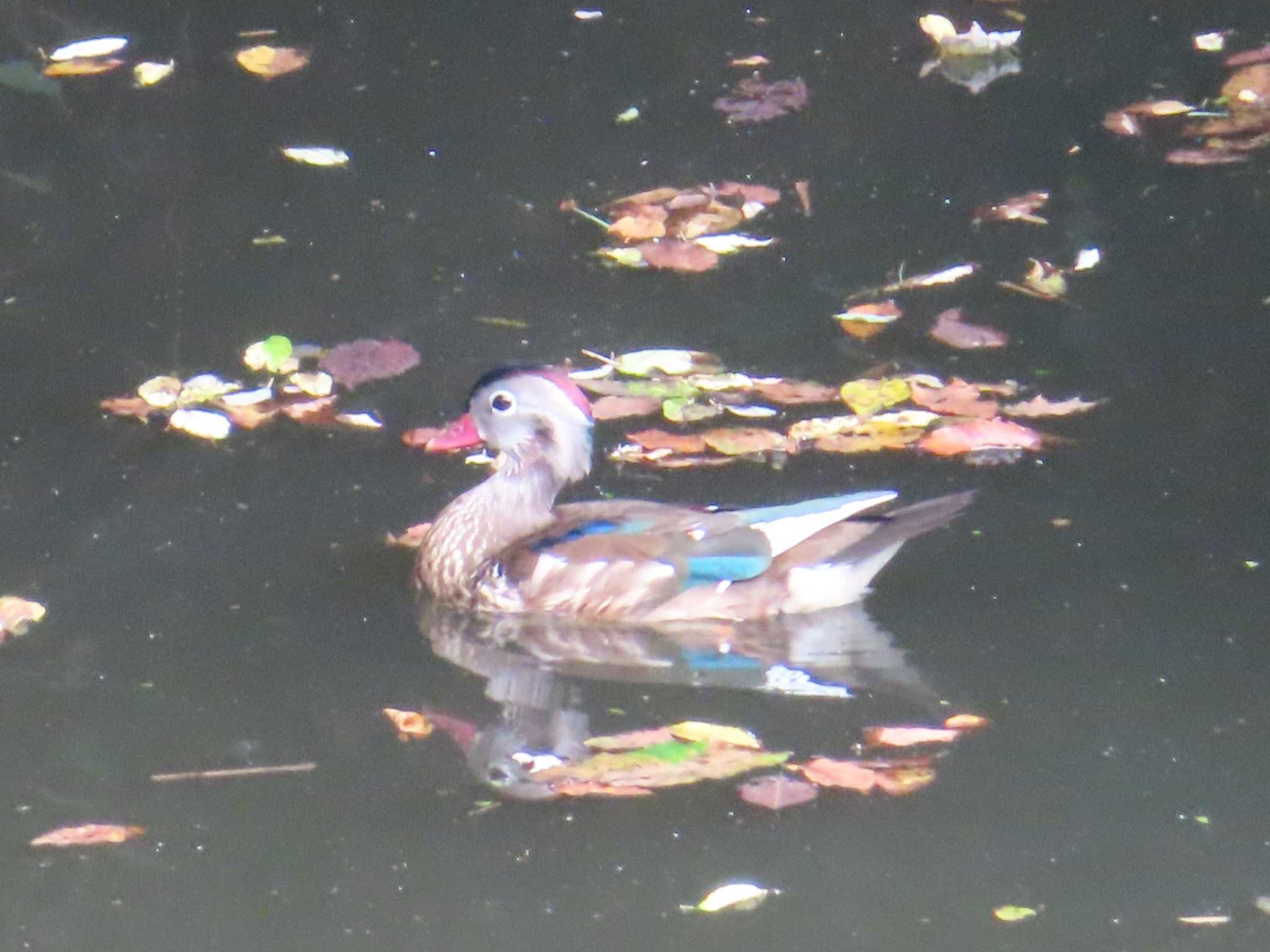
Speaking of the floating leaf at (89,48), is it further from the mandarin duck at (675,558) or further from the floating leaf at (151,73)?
the mandarin duck at (675,558)

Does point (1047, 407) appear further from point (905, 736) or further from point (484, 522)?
point (905, 736)

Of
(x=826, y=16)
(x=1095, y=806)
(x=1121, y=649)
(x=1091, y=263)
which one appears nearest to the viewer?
(x=1095, y=806)

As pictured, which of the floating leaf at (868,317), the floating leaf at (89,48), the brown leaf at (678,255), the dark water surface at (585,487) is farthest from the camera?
the floating leaf at (89,48)

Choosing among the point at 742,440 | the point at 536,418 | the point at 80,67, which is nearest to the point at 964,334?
the point at 742,440

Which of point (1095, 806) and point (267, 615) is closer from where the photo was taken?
point (1095, 806)

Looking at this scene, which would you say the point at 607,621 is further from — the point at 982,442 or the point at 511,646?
the point at 982,442

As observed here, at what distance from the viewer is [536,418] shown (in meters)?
6.03

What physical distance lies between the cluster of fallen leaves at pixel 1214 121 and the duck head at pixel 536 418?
425cm

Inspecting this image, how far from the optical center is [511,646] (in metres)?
5.43

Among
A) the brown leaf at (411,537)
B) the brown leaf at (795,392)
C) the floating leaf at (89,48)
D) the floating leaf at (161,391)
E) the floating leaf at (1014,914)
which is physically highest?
the floating leaf at (1014,914)

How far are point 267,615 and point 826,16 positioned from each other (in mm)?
6323

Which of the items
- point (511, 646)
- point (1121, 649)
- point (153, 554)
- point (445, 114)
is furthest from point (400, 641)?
point (445, 114)

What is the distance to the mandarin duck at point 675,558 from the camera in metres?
5.57

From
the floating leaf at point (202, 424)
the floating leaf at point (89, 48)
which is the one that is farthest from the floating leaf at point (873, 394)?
the floating leaf at point (89, 48)
